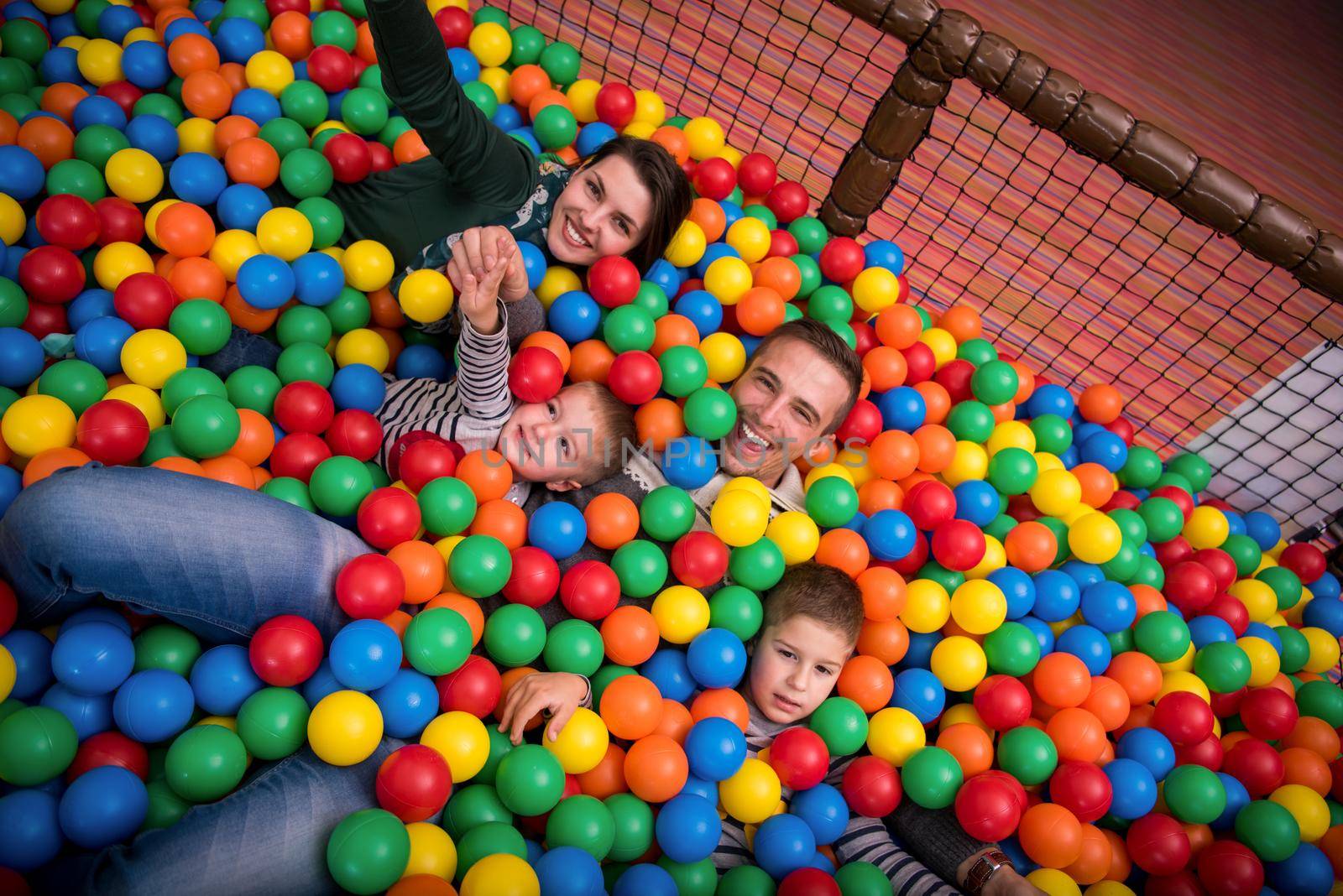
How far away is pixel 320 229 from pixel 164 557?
0.86 meters

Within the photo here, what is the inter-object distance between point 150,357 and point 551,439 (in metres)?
0.67

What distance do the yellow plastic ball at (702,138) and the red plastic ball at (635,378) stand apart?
798mm

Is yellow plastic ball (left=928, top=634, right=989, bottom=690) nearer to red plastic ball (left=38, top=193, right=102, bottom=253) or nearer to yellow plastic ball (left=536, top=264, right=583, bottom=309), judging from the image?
yellow plastic ball (left=536, top=264, right=583, bottom=309)

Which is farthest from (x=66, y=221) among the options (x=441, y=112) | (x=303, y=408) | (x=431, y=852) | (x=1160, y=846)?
(x=1160, y=846)

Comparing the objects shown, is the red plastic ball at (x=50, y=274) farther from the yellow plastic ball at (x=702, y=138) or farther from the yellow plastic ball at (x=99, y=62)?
the yellow plastic ball at (x=702, y=138)

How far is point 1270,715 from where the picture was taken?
5.29 ft

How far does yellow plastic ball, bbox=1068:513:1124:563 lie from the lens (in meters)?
1.73

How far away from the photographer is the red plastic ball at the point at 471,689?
4.29 feet

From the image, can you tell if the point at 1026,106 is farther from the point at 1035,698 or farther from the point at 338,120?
the point at 338,120

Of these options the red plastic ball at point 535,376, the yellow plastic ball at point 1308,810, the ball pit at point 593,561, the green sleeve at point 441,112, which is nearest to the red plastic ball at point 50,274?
the ball pit at point 593,561

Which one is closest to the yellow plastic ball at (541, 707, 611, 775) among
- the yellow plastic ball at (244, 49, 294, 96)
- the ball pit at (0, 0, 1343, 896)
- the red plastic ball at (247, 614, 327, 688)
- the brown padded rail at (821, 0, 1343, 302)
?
the ball pit at (0, 0, 1343, 896)

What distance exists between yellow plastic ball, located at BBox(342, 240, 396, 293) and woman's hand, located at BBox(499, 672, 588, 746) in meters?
0.87

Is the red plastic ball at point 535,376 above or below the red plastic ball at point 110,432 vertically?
above

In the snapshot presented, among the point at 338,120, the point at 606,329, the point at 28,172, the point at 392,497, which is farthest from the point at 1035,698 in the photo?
the point at 28,172
